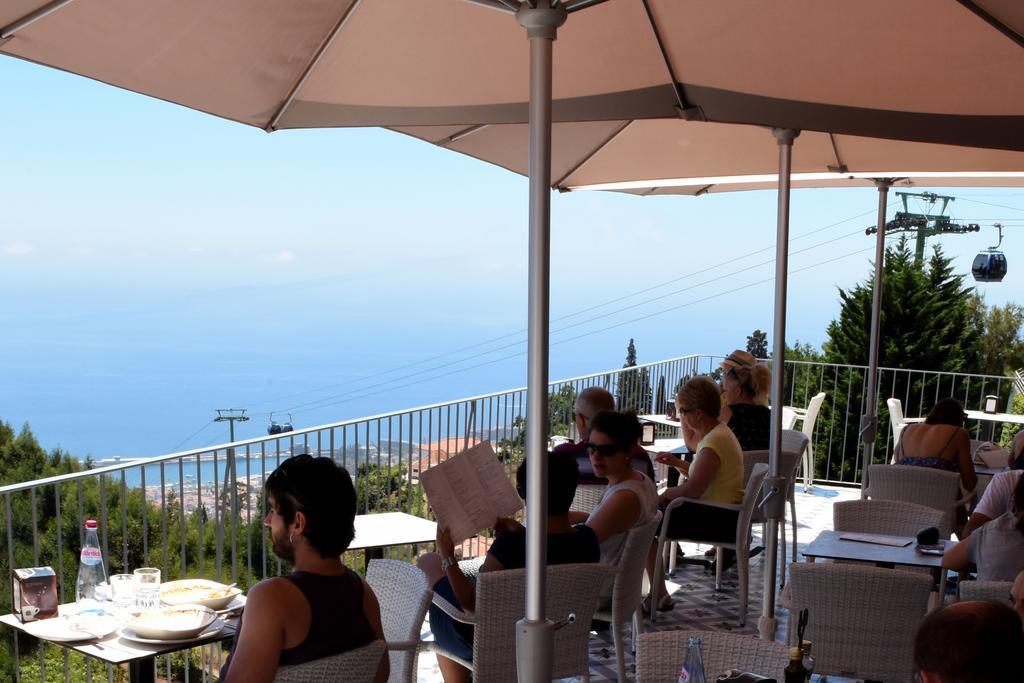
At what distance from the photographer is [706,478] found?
5.79 metres

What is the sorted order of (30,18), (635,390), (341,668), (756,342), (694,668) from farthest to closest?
(756,342), (635,390), (30,18), (341,668), (694,668)

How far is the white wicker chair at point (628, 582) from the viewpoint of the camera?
4.38 m

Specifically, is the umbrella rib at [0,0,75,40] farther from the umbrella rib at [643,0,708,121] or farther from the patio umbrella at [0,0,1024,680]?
the umbrella rib at [643,0,708,121]

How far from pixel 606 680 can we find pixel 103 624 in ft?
8.26

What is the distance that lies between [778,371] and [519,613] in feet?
5.44

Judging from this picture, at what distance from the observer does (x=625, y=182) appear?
22.3 feet

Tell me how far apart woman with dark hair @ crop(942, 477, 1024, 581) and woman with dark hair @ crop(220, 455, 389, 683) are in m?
2.60

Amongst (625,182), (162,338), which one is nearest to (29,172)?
(162,338)

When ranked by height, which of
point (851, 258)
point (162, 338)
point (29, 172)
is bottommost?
point (162, 338)

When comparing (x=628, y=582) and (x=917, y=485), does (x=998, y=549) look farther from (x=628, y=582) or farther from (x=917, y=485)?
(x=917, y=485)

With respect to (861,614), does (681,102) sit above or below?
above

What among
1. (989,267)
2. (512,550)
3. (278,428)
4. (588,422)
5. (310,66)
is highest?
(989,267)

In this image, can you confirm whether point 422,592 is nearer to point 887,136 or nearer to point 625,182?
point 887,136

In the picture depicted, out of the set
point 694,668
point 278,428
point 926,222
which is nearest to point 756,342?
point 278,428
